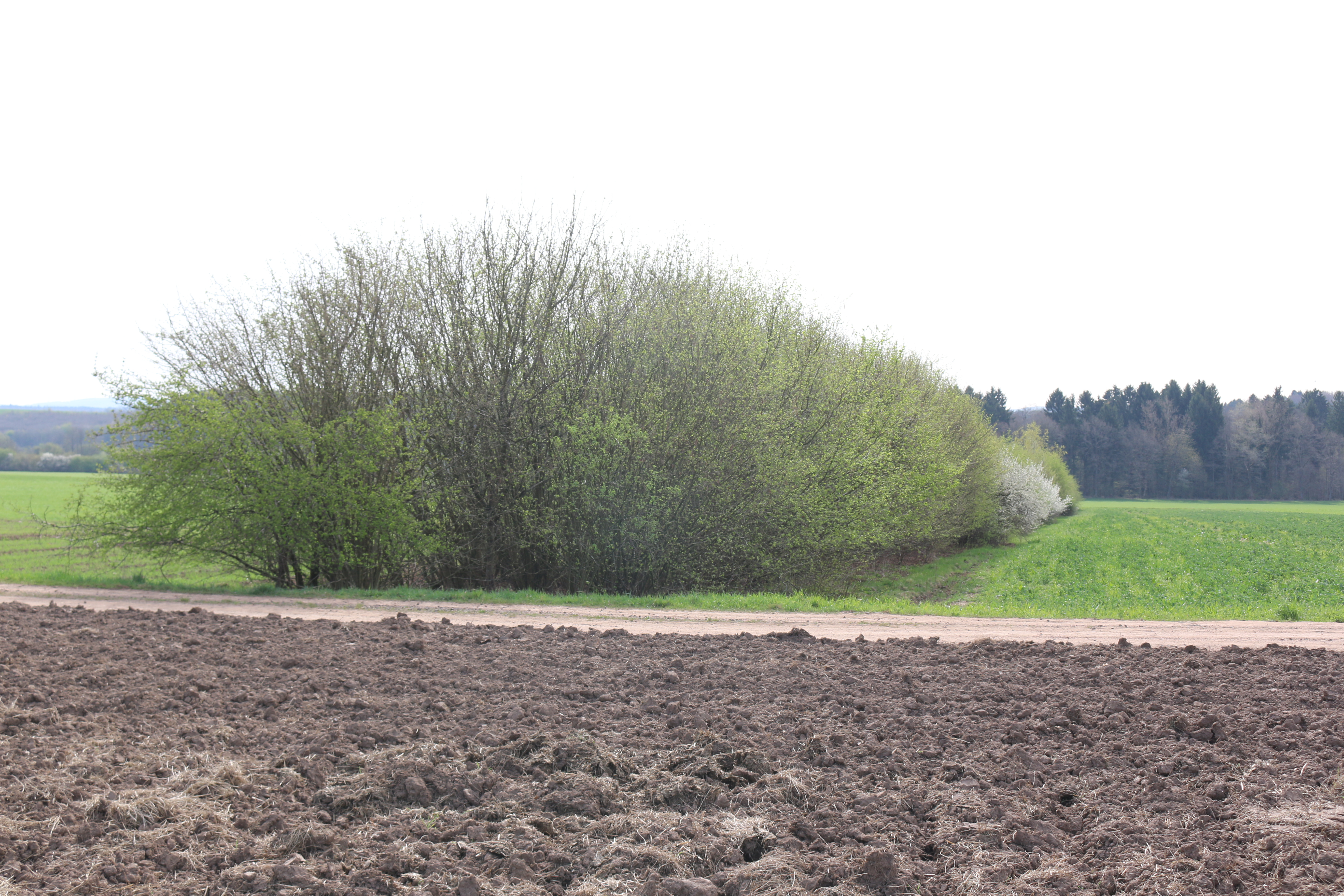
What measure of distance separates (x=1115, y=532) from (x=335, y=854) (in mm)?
49980

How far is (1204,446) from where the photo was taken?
4112 inches

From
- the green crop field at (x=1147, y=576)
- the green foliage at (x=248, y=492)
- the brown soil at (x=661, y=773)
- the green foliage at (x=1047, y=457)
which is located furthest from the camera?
the green foliage at (x=1047, y=457)

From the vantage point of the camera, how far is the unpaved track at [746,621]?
10.9 meters

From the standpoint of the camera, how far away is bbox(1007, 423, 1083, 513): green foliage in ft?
186

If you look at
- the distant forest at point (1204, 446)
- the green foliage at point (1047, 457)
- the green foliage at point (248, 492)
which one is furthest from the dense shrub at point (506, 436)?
the distant forest at point (1204, 446)

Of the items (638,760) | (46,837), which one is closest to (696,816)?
(638,760)

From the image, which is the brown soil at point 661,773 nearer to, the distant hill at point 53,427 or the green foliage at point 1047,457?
the distant hill at point 53,427

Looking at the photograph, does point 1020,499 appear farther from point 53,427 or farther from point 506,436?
point 53,427

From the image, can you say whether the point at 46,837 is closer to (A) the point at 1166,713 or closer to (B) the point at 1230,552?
(A) the point at 1166,713

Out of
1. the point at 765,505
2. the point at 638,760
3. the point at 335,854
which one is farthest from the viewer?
the point at 765,505

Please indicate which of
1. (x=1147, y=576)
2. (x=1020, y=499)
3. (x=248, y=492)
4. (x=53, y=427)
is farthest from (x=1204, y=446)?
(x=53, y=427)

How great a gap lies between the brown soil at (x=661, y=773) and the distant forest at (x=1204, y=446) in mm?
93619

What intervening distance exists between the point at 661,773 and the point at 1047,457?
204 feet

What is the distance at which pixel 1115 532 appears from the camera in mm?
46531
